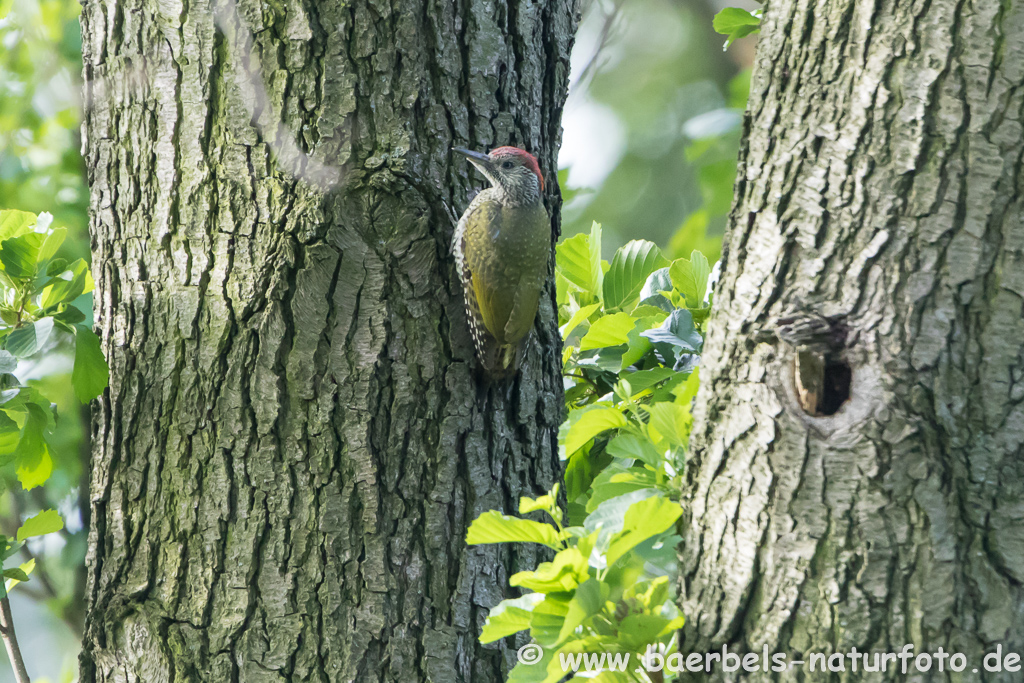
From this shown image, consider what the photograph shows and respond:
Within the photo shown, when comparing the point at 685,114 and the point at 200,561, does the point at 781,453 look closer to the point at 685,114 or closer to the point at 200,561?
the point at 200,561

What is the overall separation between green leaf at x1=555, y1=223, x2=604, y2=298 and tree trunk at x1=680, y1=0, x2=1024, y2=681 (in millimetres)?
911

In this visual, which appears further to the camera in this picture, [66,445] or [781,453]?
[66,445]

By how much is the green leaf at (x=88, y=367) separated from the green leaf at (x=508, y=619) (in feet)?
4.05

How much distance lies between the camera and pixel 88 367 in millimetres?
1976

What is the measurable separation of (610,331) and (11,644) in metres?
1.92

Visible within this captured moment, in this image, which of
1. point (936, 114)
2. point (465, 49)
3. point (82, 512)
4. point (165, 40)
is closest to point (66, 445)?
point (82, 512)

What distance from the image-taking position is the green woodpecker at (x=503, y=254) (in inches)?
86.5

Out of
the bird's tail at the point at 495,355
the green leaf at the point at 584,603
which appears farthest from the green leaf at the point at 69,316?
the green leaf at the point at 584,603

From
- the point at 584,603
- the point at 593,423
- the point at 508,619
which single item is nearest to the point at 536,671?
the point at 508,619

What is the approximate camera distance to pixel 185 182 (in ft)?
6.67

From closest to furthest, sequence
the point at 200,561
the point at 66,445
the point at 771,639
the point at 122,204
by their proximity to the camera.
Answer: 1. the point at 771,639
2. the point at 200,561
3. the point at 122,204
4. the point at 66,445

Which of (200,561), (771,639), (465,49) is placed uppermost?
(465,49)

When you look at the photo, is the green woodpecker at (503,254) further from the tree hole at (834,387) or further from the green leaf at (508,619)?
the tree hole at (834,387)

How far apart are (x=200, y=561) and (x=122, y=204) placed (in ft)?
3.11
